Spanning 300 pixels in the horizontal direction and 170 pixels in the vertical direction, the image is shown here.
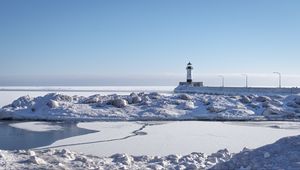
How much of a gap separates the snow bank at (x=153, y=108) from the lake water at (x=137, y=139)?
547 centimetres

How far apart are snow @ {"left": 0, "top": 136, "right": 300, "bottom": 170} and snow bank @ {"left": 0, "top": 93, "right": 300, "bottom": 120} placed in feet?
49.0

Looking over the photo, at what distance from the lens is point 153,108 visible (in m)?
28.9

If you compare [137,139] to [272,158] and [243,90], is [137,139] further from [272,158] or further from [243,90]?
[243,90]

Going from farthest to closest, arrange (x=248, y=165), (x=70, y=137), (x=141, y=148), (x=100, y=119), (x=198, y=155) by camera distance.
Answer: (x=100, y=119) → (x=70, y=137) → (x=141, y=148) → (x=198, y=155) → (x=248, y=165)

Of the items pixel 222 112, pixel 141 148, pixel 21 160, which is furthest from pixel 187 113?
pixel 21 160

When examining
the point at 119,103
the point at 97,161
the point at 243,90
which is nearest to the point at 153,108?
the point at 119,103

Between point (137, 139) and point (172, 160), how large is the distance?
528 cm

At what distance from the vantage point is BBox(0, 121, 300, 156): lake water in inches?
574

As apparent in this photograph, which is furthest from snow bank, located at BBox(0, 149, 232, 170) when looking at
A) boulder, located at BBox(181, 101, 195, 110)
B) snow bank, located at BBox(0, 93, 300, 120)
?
boulder, located at BBox(181, 101, 195, 110)

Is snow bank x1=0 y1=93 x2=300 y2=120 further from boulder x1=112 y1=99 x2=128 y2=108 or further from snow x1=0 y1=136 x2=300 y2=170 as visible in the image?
snow x1=0 y1=136 x2=300 y2=170

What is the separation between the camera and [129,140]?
1666cm

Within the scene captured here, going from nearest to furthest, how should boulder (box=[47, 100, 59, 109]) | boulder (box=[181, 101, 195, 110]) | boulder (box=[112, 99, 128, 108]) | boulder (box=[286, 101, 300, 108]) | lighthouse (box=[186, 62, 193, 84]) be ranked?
1. boulder (box=[47, 100, 59, 109])
2. boulder (box=[112, 99, 128, 108])
3. boulder (box=[181, 101, 195, 110])
4. boulder (box=[286, 101, 300, 108])
5. lighthouse (box=[186, 62, 193, 84])

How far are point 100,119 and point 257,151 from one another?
17.9 m

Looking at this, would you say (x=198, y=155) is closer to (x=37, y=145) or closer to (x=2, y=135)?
(x=37, y=145)
